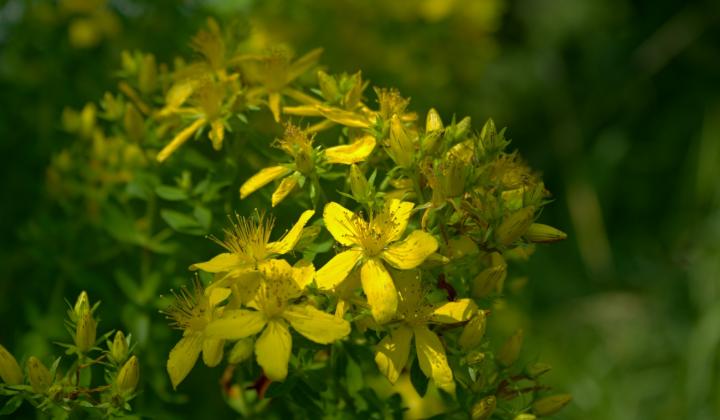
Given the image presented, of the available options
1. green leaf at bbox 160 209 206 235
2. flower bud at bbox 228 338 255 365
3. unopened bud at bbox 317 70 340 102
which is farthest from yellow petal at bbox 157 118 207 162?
flower bud at bbox 228 338 255 365

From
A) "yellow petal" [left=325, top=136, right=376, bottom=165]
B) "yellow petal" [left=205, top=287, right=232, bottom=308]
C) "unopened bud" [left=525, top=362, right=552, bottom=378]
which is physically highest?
"yellow petal" [left=325, top=136, right=376, bottom=165]

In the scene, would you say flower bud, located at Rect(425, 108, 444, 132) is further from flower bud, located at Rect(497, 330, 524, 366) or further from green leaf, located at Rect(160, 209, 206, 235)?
green leaf, located at Rect(160, 209, 206, 235)

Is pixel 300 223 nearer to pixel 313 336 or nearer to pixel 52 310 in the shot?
pixel 313 336

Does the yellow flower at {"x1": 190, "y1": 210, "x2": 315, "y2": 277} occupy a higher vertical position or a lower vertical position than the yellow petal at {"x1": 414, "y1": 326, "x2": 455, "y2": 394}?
higher

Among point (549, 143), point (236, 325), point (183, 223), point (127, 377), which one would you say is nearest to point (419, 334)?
point (236, 325)

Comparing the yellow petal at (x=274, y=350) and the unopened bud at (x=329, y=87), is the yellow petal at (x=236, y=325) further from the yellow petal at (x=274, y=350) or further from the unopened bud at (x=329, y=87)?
the unopened bud at (x=329, y=87)

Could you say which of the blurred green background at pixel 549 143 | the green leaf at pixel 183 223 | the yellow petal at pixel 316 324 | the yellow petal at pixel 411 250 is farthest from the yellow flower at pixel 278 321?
the blurred green background at pixel 549 143

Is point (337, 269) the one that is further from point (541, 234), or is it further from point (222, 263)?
point (541, 234)

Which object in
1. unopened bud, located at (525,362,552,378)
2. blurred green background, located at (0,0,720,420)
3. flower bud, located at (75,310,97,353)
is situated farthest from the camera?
blurred green background, located at (0,0,720,420)
